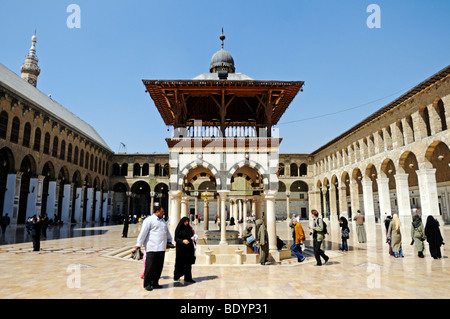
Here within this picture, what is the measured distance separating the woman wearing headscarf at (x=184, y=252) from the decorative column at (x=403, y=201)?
2101 cm

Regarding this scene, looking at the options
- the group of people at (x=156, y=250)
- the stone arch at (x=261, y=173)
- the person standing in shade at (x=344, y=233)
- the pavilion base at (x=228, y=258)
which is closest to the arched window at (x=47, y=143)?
the pavilion base at (x=228, y=258)

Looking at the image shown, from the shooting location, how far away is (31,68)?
44031mm

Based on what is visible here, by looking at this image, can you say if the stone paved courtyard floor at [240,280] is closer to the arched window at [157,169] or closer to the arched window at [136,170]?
the arched window at [157,169]

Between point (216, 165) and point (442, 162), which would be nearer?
point (216, 165)

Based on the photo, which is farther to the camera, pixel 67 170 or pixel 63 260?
pixel 67 170

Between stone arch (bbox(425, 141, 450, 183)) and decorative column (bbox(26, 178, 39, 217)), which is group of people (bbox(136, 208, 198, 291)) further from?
stone arch (bbox(425, 141, 450, 183))

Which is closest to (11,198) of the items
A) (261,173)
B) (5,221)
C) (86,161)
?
(5,221)

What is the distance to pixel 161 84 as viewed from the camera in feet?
35.0

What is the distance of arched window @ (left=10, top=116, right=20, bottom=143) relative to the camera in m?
21.6

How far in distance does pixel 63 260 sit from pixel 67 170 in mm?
23756

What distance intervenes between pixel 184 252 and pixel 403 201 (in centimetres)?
2161

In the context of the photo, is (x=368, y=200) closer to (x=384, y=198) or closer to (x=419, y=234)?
(x=384, y=198)
